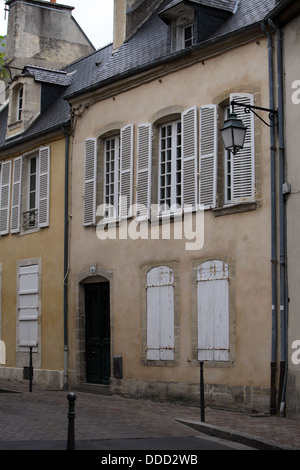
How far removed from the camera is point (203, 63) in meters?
14.6

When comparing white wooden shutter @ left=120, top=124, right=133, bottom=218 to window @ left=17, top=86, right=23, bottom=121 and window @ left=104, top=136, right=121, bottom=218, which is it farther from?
window @ left=17, top=86, right=23, bottom=121

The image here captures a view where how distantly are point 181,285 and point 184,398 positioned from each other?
1.98 meters

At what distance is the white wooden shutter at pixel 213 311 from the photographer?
44.4ft

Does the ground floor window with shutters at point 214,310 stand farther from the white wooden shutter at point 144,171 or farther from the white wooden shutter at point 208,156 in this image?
the white wooden shutter at point 144,171

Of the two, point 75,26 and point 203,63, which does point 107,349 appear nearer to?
point 203,63

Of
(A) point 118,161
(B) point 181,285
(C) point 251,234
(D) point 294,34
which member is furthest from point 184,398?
(D) point 294,34

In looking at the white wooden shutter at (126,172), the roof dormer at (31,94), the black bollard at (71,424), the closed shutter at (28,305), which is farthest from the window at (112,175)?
the black bollard at (71,424)

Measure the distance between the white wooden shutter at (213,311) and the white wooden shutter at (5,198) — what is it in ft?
25.5

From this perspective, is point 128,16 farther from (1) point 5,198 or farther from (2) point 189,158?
(1) point 5,198

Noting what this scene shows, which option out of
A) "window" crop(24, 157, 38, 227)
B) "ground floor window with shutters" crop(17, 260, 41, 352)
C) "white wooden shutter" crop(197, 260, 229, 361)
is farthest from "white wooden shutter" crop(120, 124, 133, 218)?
"window" crop(24, 157, 38, 227)

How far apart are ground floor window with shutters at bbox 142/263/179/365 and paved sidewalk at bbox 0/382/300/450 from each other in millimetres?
892

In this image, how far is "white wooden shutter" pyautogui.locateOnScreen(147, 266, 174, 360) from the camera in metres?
14.7
